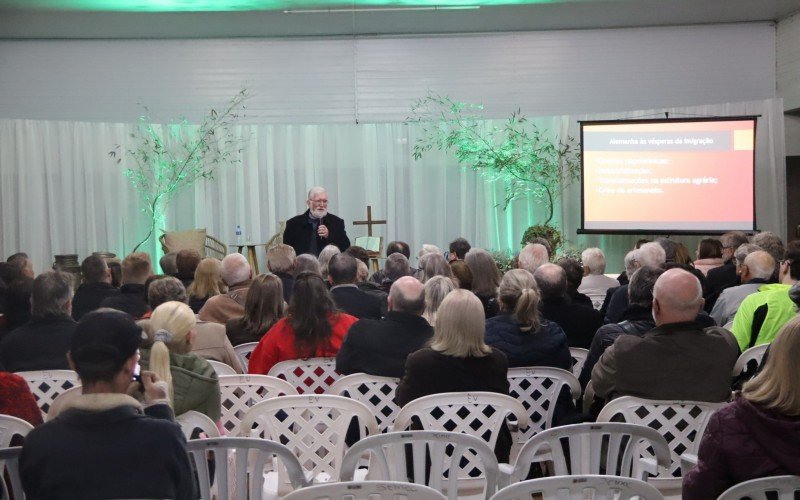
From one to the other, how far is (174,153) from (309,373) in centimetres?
884

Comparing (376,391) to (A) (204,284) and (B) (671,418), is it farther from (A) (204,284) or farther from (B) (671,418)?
(A) (204,284)

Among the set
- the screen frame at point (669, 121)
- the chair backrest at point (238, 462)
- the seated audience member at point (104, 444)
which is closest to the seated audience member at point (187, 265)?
the chair backrest at point (238, 462)

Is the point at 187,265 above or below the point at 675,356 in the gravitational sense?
above

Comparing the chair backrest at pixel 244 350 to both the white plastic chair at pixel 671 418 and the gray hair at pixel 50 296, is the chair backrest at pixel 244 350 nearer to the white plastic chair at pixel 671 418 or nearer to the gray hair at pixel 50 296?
the gray hair at pixel 50 296

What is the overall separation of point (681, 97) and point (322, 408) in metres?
10.6

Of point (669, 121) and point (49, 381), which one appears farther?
point (669, 121)

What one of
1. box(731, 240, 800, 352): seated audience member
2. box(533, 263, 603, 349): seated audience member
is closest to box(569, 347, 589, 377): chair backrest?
box(533, 263, 603, 349): seated audience member

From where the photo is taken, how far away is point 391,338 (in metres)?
4.21

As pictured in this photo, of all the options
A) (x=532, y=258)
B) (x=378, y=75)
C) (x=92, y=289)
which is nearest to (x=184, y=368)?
(x=92, y=289)

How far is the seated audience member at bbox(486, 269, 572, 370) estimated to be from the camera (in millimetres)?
4262

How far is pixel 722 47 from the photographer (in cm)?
1273

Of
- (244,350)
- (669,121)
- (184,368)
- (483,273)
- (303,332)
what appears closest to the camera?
(184,368)

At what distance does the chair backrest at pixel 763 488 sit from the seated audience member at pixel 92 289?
4.62 meters

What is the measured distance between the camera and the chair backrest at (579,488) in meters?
2.17
